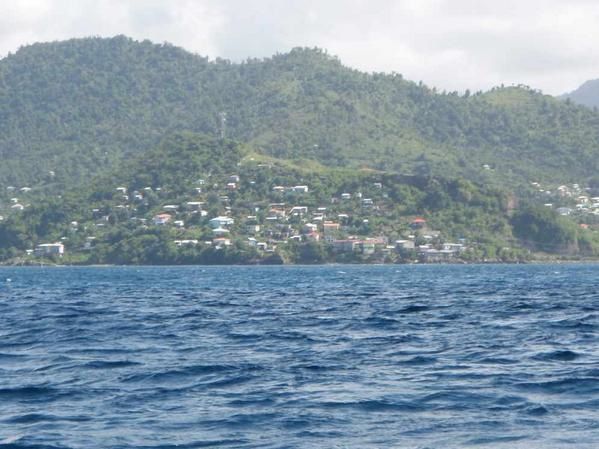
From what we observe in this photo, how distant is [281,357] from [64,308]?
28.9m

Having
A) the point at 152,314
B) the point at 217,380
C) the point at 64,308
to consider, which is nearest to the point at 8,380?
the point at 217,380

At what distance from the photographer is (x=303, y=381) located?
93.7ft

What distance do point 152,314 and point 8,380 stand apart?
24429mm

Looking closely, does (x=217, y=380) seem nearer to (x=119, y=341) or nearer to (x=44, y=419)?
(x=44, y=419)

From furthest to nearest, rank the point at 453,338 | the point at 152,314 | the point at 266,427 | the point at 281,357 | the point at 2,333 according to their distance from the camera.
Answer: the point at 152,314 → the point at 2,333 → the point at 453,338 → the point at 281,357 → the point at 266,427

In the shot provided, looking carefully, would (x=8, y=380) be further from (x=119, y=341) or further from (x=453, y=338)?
(x=453, y=338)

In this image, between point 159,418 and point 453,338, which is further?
point 453,338

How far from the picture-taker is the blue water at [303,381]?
2247 centimetres

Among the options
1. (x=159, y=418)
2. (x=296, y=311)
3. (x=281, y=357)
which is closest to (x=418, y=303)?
(x=296, y=311)

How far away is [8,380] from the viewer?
29391mm

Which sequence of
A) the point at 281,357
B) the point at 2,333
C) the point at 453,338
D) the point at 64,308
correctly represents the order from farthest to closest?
the point at 64,308 → the point at 2,333 → the point at 453,338 → the point at 281,357

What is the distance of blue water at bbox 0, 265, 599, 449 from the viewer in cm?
2247

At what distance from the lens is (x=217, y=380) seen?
28.8 meters

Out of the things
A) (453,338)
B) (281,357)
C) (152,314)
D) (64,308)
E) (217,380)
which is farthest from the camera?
(64,308)
